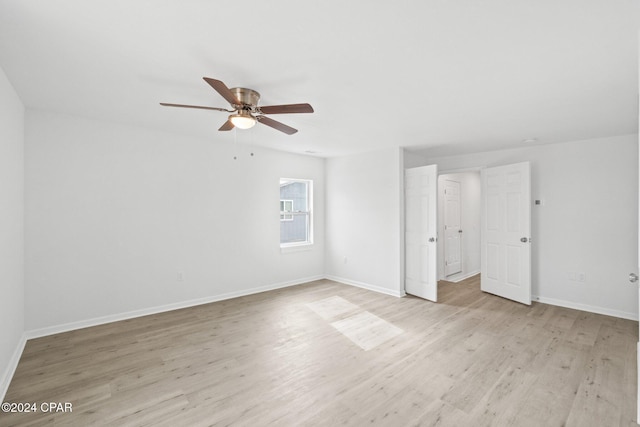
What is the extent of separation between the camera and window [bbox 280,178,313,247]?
567 centimetres

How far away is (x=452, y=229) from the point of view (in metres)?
6.14

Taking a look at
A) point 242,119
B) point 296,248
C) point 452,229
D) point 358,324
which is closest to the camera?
point 242,119

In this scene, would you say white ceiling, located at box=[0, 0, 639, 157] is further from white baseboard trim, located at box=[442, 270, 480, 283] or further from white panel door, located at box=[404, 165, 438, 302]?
white baseboard trim, located at box=[442, 270, 480, 283]

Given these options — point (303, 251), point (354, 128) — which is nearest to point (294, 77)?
point (354, 128)

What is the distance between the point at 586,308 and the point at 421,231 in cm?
245

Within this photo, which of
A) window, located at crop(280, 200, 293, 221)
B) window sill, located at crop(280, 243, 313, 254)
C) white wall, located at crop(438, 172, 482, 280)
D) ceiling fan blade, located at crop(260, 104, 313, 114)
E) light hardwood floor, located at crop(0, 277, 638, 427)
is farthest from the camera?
white wall, located at crop(438, 172, 482, 280)

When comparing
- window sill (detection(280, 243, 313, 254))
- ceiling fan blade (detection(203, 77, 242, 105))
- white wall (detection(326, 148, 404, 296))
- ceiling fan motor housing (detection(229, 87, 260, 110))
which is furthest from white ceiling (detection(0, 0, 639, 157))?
window sill (detection(280, 243, 313, 254))

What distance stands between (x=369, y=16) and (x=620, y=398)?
3260 millimetres

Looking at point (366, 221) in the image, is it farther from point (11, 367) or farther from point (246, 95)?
point (11, 367)

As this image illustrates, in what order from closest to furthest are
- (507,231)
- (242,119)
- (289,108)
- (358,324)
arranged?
(289,108)
(242,119)
(358,324)
(507,231)

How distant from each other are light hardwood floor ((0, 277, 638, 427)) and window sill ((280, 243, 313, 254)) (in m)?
1.56

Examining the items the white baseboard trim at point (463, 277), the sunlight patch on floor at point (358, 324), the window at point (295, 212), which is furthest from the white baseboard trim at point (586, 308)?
the window at point (295, 212)

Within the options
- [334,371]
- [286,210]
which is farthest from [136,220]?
[334,371]

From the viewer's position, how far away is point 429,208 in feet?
15.2
